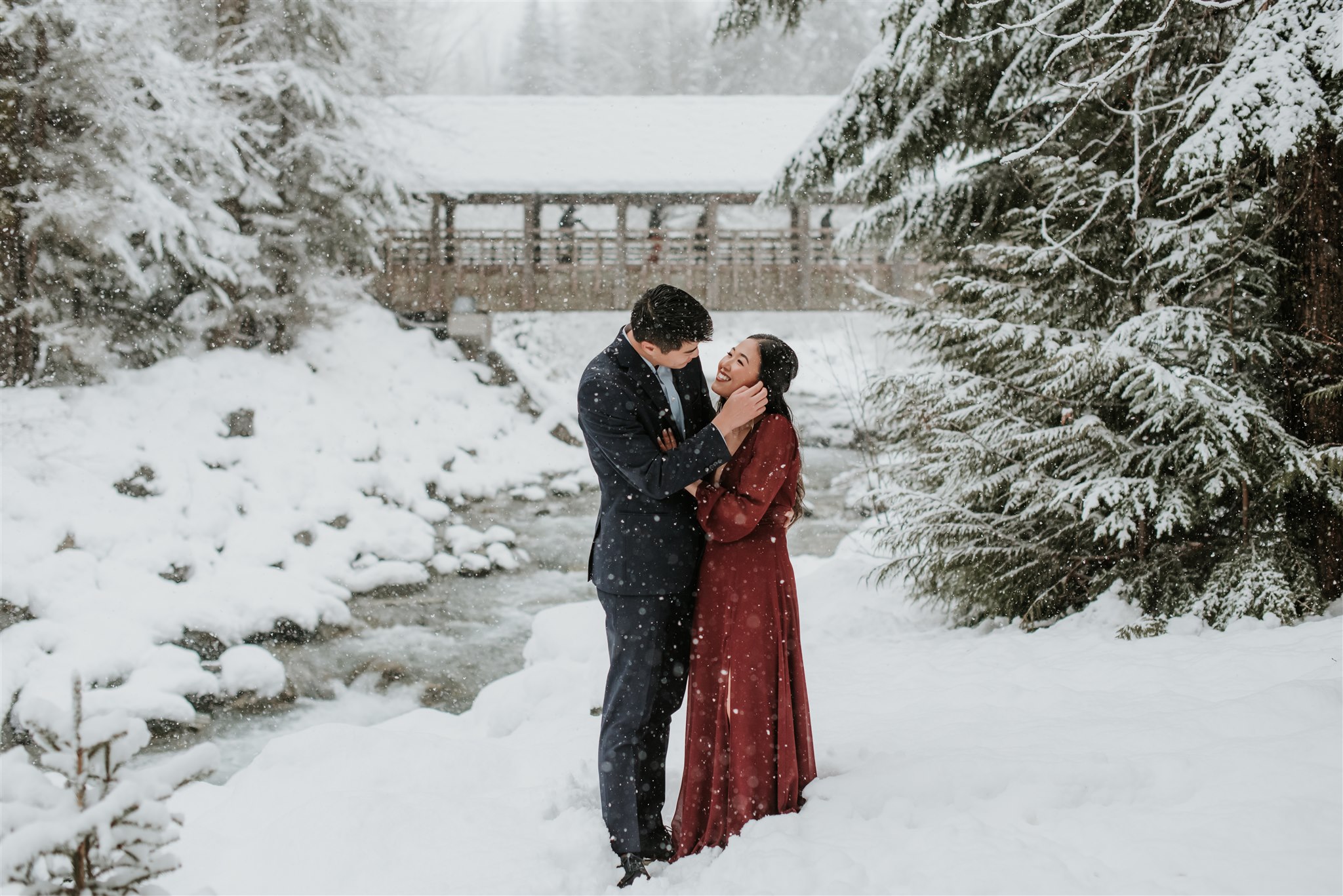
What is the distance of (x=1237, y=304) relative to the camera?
4.50 metres

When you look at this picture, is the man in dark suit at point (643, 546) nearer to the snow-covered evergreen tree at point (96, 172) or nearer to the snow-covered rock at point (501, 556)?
the snow-covered rock at point (501, 556)

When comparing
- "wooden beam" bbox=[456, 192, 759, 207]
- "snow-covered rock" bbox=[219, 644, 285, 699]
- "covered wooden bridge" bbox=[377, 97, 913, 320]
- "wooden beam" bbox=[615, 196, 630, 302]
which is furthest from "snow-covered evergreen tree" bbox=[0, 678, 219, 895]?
"wooden beam" bbox=[456, 192, 759, 207]

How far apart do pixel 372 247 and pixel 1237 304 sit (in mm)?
A: 14500

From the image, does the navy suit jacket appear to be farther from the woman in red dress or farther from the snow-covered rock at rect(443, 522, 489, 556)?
the snow-covered rock at rect(443, 522, 489, 556)

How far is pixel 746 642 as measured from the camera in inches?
110

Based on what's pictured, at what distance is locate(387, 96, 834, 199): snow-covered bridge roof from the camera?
18.2m

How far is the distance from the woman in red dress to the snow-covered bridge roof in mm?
14757

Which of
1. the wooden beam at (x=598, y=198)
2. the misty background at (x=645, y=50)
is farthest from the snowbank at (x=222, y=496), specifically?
the misty background at (x=645, y=50)

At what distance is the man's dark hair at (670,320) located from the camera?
270cm

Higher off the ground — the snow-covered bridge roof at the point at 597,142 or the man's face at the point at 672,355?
the snow-covered bridge roof at the point at 597,142

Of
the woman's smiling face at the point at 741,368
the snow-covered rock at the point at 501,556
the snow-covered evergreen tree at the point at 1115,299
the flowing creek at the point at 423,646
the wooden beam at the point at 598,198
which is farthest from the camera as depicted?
the wooden beam at the point at 598,198

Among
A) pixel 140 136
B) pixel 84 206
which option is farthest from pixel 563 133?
pixel 84 206

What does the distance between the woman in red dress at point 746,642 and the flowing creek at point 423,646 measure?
4560 mm

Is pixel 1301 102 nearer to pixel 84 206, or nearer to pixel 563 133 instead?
pixel 84 206
